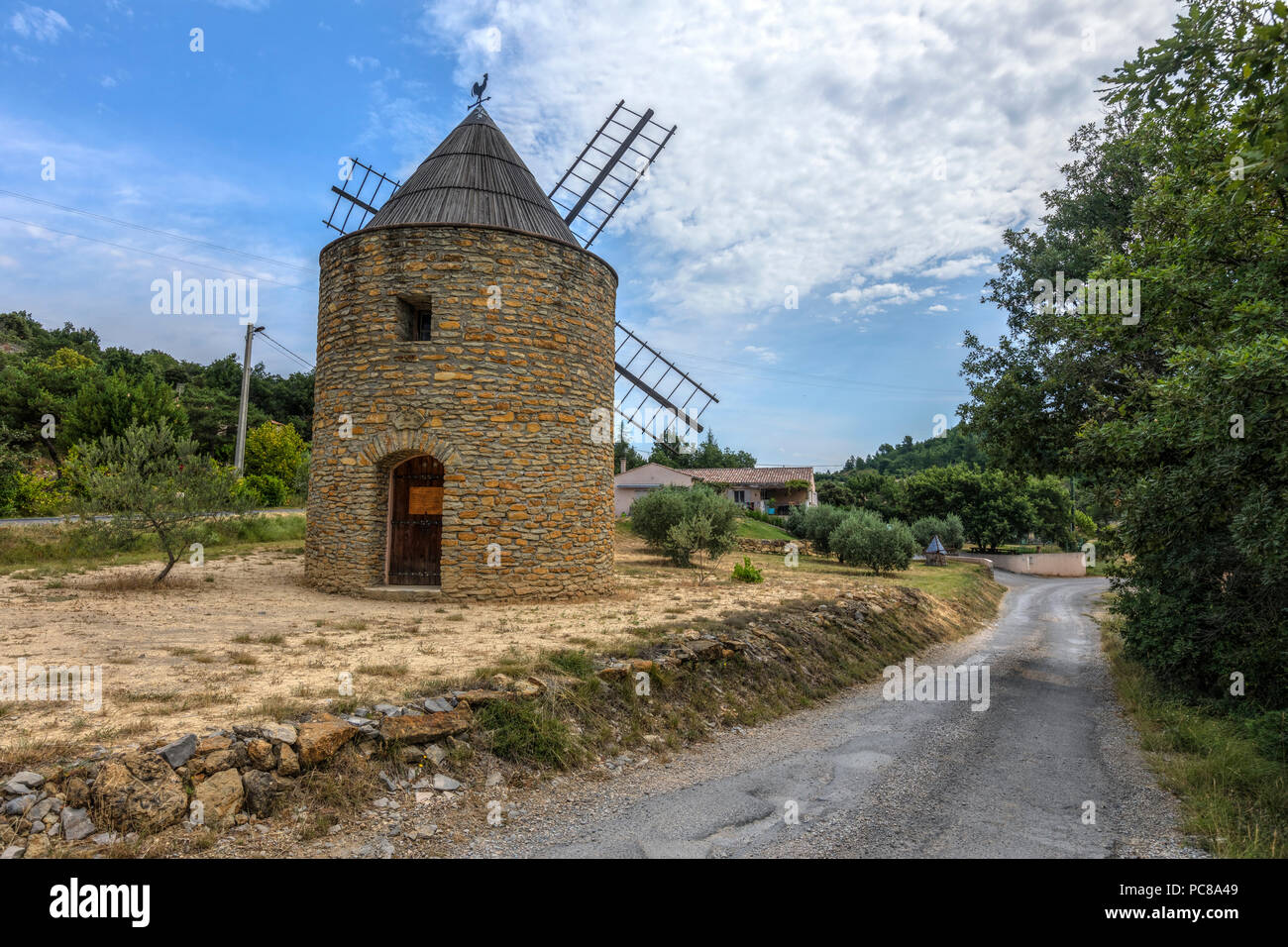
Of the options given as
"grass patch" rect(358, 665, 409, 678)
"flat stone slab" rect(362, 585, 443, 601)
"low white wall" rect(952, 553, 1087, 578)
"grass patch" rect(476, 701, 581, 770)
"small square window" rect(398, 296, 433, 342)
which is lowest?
"low white wall" rect(952, 553, 1087, 578)

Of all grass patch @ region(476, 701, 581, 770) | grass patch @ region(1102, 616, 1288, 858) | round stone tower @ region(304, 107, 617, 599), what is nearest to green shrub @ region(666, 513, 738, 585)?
Result: round stone tower @ region(304, 107, 617, 599)

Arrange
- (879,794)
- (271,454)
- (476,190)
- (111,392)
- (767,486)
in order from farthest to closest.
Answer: (767,486) → (271,454) → (111,392) → (476,190) → (879,794)

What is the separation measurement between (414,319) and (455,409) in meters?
2.16

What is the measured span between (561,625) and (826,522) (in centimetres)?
1801

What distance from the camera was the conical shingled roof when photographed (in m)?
11.0

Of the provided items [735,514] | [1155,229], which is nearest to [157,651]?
[1155,229]

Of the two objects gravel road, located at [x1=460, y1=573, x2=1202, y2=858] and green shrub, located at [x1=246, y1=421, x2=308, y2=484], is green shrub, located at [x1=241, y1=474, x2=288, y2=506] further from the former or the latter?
gravel road, located at [x1=460, y1=573, x2=1202, y2=858]

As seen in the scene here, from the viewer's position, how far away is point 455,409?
10102mm

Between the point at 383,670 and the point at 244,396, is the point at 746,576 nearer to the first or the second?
the point at 383,670

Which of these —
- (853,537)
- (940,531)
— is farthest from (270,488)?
(940,531)

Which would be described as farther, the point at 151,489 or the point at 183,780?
the point at 151,489

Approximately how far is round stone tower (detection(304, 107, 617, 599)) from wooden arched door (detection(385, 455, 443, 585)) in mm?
24

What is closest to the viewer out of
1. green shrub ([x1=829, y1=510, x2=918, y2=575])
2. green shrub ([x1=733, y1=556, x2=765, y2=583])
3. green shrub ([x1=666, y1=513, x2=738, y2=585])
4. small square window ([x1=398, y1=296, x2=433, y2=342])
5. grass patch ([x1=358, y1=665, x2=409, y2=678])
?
grass patch ([x1=358, y1=665, x2=409, y2=678])
